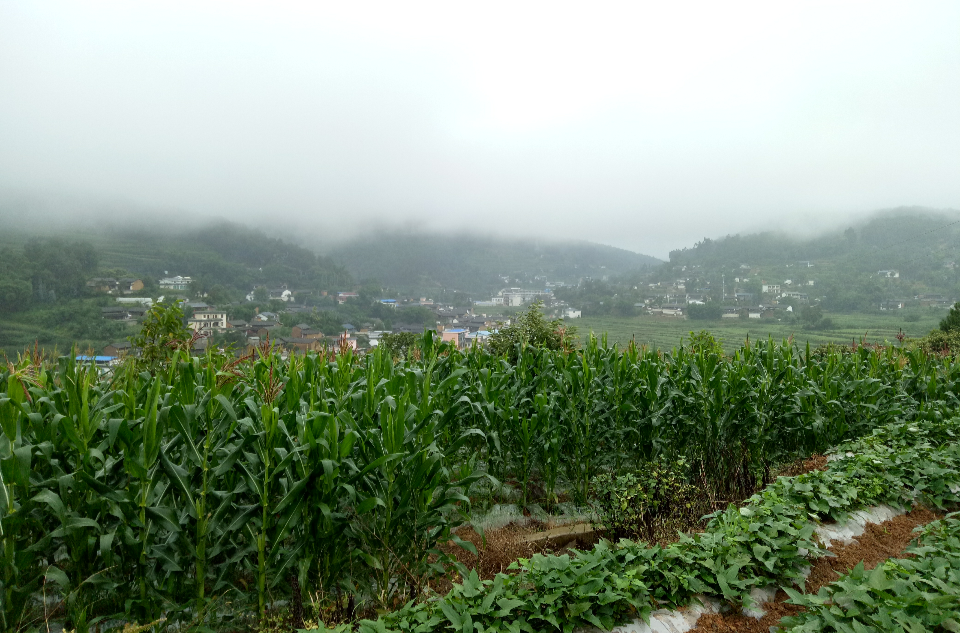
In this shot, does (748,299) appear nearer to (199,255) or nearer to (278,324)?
(278,324)

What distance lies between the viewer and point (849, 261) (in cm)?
4988

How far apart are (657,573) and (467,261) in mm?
63149

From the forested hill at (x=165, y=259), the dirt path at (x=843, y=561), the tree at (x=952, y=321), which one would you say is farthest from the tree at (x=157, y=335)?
the forested hill at (x=165, y=259)

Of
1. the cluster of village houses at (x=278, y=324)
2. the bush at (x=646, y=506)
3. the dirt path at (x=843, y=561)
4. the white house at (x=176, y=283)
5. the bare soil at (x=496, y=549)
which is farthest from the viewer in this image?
the white house at (x=176, y=283)

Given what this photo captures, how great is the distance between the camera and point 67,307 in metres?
23.4

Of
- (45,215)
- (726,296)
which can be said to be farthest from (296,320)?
(45,215)

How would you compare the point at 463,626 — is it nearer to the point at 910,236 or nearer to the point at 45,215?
the point at 910,236

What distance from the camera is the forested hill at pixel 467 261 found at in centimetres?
5594

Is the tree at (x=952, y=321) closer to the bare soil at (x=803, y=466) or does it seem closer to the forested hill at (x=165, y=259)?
the bare soil at (x=803, y=466)

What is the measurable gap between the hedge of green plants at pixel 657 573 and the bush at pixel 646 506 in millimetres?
605

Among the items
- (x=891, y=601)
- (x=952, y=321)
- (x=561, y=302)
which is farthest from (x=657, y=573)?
(x=561, y=302)

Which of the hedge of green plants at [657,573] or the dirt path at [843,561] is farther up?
the hedge of green plants at [657,573]

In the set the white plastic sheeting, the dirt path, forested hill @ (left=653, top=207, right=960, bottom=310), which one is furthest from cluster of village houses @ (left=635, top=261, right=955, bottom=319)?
the white plastic sheeting

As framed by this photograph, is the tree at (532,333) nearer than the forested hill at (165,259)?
Yes
